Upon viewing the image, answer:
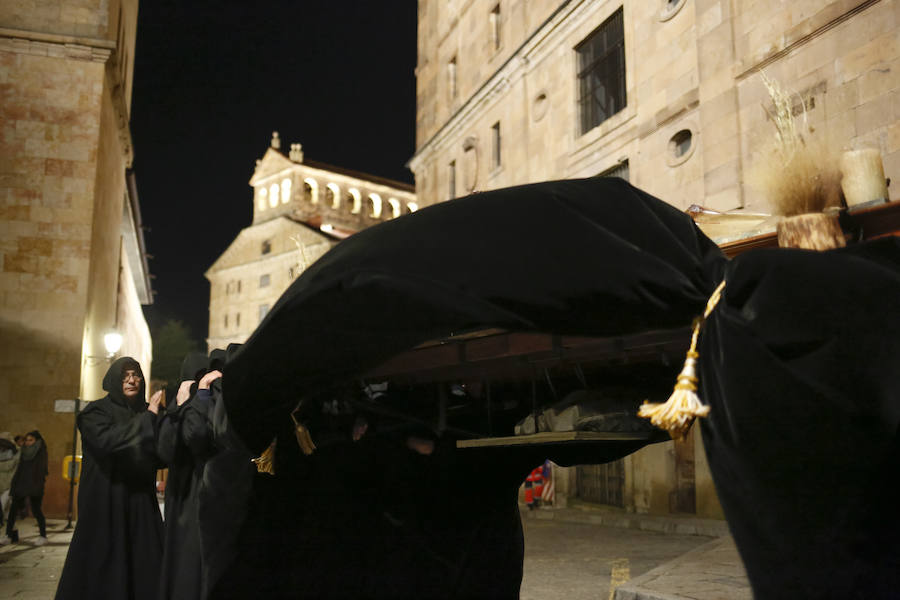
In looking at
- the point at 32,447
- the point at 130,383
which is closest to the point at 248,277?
the point at 32,447

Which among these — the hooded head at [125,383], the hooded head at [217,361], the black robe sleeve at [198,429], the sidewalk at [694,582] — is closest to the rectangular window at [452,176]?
the sidewalk at [694,582]

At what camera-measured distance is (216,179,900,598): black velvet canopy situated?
5.72 ft

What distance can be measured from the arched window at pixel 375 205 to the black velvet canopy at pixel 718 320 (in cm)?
6260

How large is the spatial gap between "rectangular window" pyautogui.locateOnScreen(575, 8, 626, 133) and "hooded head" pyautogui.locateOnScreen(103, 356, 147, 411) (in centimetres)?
1209

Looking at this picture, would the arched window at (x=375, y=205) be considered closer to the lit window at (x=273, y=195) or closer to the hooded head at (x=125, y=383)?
the lit window at (x=273, y=195)

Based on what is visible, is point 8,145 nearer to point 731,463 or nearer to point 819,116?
point 819,116

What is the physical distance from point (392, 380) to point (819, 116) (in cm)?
879

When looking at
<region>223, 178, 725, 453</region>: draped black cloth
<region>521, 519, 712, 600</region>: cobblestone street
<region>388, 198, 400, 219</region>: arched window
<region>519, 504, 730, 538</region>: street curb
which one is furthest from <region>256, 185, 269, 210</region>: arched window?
<region>223, 178, 725, 453</region>: draped black cloth

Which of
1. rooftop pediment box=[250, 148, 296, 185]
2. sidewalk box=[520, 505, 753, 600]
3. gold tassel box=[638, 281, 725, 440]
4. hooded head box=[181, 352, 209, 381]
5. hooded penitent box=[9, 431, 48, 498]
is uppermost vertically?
rooftop pediment box=[250, 148, 296, 185]

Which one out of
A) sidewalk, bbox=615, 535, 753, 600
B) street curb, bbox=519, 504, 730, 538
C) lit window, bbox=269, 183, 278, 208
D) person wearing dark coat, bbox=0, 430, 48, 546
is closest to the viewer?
sidewalk, bbox=615, 535, 753, 600

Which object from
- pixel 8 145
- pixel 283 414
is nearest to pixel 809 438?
pixel 283 414

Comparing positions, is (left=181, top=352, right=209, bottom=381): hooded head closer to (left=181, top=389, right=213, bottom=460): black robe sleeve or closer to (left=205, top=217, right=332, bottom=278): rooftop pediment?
(left=181, top=389, right=213, bottom=460): black robe sleeve

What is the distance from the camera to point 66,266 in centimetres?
1662

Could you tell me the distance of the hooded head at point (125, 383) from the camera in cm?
572
